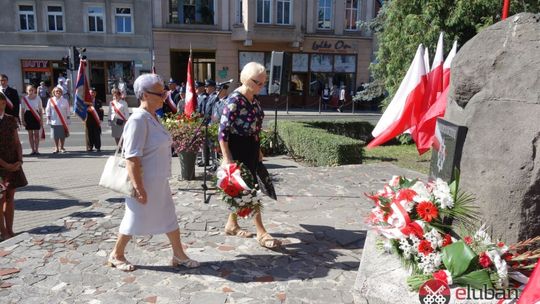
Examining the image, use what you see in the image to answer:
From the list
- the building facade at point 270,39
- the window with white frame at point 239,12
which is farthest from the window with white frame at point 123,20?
the window with white frame at point 239,12

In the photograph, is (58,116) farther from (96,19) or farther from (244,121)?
(96,19)

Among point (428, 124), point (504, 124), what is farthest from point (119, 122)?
point (504, 124)

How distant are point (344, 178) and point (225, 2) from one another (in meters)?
22.7

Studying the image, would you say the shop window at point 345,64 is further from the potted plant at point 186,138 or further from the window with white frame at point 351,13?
the potted plant at point 186,138

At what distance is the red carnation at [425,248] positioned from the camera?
2.89 meters

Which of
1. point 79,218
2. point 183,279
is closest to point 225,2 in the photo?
point 79,218

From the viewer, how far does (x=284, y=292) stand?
3799 mm

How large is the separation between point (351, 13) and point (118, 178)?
95.8 ft

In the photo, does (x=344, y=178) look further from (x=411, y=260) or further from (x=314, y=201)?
(x=411, y=260)

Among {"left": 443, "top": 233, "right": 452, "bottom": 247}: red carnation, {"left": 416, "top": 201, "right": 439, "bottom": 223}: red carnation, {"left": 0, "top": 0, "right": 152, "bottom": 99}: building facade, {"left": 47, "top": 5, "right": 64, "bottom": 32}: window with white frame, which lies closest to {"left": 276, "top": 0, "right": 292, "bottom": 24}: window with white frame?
{"left": 0, "top": 0, "right": 152, "bottom": 99}: building facade

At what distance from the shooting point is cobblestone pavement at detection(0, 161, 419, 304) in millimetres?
3748

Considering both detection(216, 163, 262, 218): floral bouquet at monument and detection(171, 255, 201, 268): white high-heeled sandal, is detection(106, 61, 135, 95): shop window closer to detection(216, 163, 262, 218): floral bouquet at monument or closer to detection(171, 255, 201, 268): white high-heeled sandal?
detection(216, 163, 262, 218): floral bouquet at monument

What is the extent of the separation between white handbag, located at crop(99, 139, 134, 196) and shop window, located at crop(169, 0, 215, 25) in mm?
25800

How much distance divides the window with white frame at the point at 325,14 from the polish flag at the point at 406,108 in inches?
974
